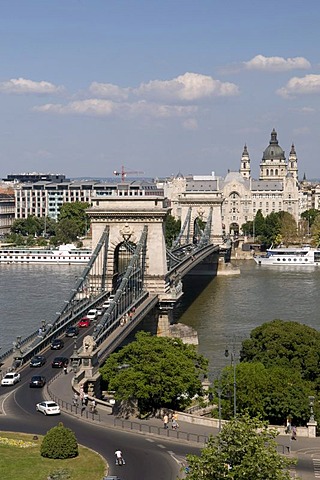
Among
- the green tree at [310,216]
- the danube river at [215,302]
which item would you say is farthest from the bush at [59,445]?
the green tree at [310,216]

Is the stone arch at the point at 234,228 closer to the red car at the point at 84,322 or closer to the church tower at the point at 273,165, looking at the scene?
the church tower at the point at 273,165

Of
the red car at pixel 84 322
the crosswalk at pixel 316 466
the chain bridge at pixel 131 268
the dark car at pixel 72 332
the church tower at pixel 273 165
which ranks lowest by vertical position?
the crosswalk at pixel 316 466

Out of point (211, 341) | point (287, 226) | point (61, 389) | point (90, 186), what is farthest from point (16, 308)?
point (90, 186)

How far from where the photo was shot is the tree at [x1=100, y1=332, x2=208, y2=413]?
101ft

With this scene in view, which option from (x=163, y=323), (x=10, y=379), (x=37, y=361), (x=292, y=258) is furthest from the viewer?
(x=292, y=258)

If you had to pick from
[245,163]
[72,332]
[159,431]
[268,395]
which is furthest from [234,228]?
[159,431]

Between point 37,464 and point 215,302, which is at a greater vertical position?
point 37,464

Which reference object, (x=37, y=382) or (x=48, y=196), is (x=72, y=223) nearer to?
(x=48, y=196)

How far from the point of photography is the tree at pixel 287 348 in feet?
127

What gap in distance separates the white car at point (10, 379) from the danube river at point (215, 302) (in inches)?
468

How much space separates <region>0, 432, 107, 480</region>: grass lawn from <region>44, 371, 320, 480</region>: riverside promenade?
321 cm

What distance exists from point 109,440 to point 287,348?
50.5 ft

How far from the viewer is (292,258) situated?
114000 millimetres

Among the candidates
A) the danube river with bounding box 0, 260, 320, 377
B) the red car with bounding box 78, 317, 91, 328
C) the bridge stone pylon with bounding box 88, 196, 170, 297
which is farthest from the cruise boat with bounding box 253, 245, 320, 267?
the red car with bounding box 78, 317, 91, 328
